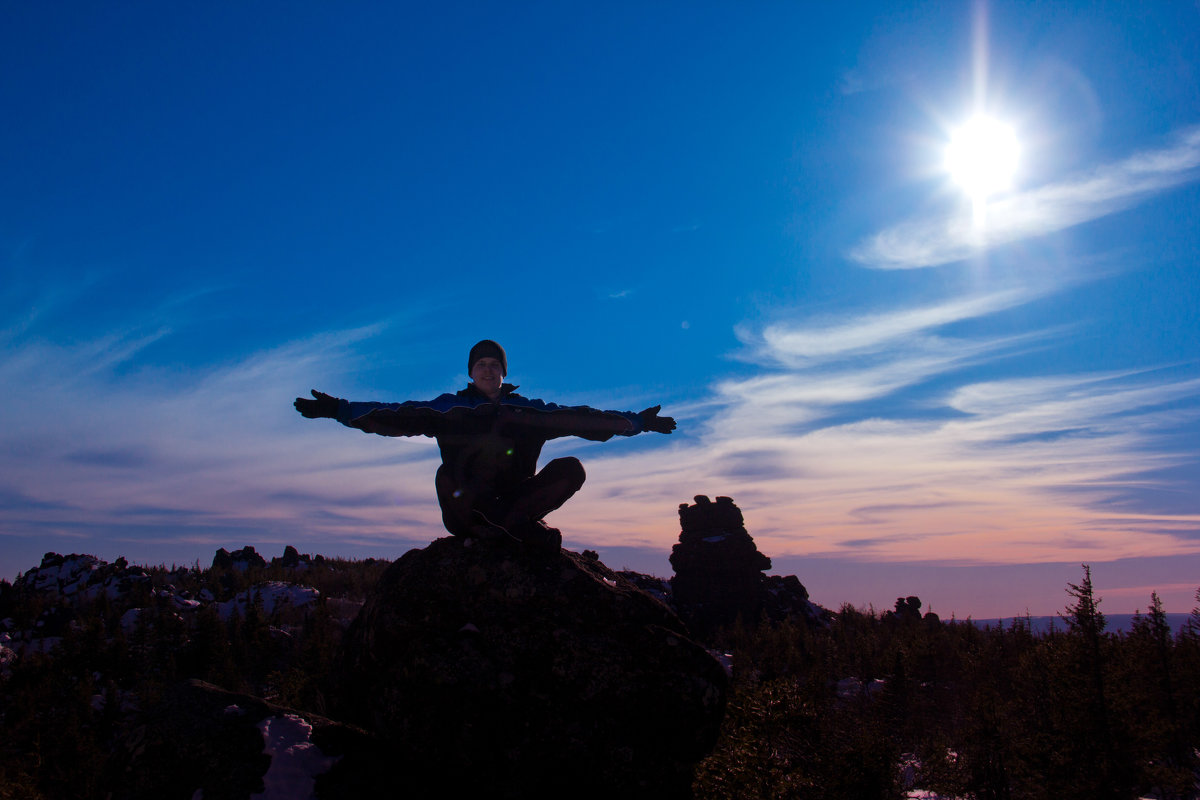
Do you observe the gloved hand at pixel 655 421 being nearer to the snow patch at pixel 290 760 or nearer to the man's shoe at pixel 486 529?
the man's shoe at pixel 486 529

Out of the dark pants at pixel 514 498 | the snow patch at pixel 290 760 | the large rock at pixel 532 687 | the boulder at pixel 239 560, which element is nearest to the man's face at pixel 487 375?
the dark pants at pixel 514 498

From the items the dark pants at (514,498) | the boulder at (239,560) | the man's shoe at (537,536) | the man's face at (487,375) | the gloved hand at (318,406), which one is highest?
the man's face at (487,375)

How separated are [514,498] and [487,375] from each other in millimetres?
1424

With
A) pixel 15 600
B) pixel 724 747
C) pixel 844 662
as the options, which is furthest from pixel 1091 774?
pixel 15 600

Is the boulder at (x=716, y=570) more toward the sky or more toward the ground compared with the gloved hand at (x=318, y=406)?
more toward the ground

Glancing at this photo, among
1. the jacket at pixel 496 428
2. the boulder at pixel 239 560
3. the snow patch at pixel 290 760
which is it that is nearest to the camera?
the snow patch at pixel 290 760

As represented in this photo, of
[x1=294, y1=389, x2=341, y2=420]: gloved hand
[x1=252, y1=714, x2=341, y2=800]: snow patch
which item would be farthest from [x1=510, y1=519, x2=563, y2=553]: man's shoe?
[x1=252, y1=714, x2=341, y2=800]: snow patch

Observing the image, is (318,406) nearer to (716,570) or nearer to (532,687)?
(532,687)

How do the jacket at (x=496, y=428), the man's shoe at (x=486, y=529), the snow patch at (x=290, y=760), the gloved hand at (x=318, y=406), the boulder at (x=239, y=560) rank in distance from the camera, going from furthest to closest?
1. the boulder at (x=239, y=560)
2. the jacket at (x=496, y=428)
3. the man's shoe at (x=486, y=529)
4. the gloved hand at (x=318, y=406)
5. the snow patch at (x=290, y=760)

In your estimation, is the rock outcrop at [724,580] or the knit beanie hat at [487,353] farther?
the rock outcrop at [724,580]

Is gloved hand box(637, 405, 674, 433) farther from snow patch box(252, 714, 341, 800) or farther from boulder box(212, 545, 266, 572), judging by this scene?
boulder box(212, 545, 266, 572)

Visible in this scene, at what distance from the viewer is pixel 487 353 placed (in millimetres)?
7273

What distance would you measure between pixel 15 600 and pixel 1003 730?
178 ft

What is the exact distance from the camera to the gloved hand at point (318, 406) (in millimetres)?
6039
